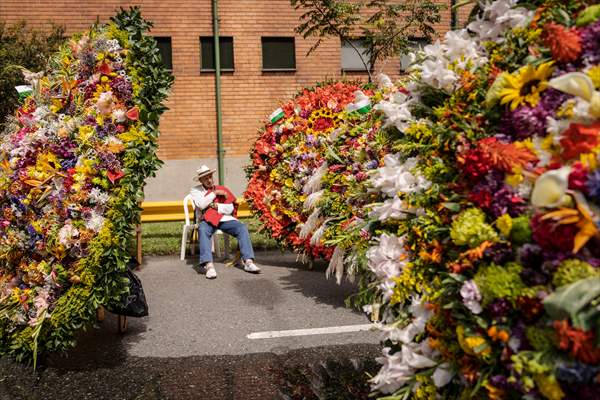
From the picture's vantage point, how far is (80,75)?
4379 mm

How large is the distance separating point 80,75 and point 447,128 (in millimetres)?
3086

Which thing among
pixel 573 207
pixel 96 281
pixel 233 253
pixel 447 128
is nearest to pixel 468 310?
pixel 573 207

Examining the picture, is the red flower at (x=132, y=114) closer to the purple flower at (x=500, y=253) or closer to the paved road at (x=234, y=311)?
the paved road at (x=234, y=311)

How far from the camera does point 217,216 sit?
26.0 feet

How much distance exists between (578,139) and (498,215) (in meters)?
0.36

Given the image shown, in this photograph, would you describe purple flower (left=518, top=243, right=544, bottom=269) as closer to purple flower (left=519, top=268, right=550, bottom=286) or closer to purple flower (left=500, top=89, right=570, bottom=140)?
purple flower (left=519, top=268, right=550, bottom=286)

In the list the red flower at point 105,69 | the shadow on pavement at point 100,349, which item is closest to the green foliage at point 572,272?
the shadow on pavement at point 100,349

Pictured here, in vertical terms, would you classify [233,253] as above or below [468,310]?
below

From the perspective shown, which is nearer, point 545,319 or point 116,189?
point 545,319

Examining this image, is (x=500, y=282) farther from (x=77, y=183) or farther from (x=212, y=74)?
(x=212, y=74)

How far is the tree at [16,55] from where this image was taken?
1100cm

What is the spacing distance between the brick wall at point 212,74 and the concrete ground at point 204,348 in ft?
28.5

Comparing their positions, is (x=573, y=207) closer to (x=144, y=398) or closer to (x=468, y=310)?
(x=468, y=310)

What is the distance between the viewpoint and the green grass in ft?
30.0
